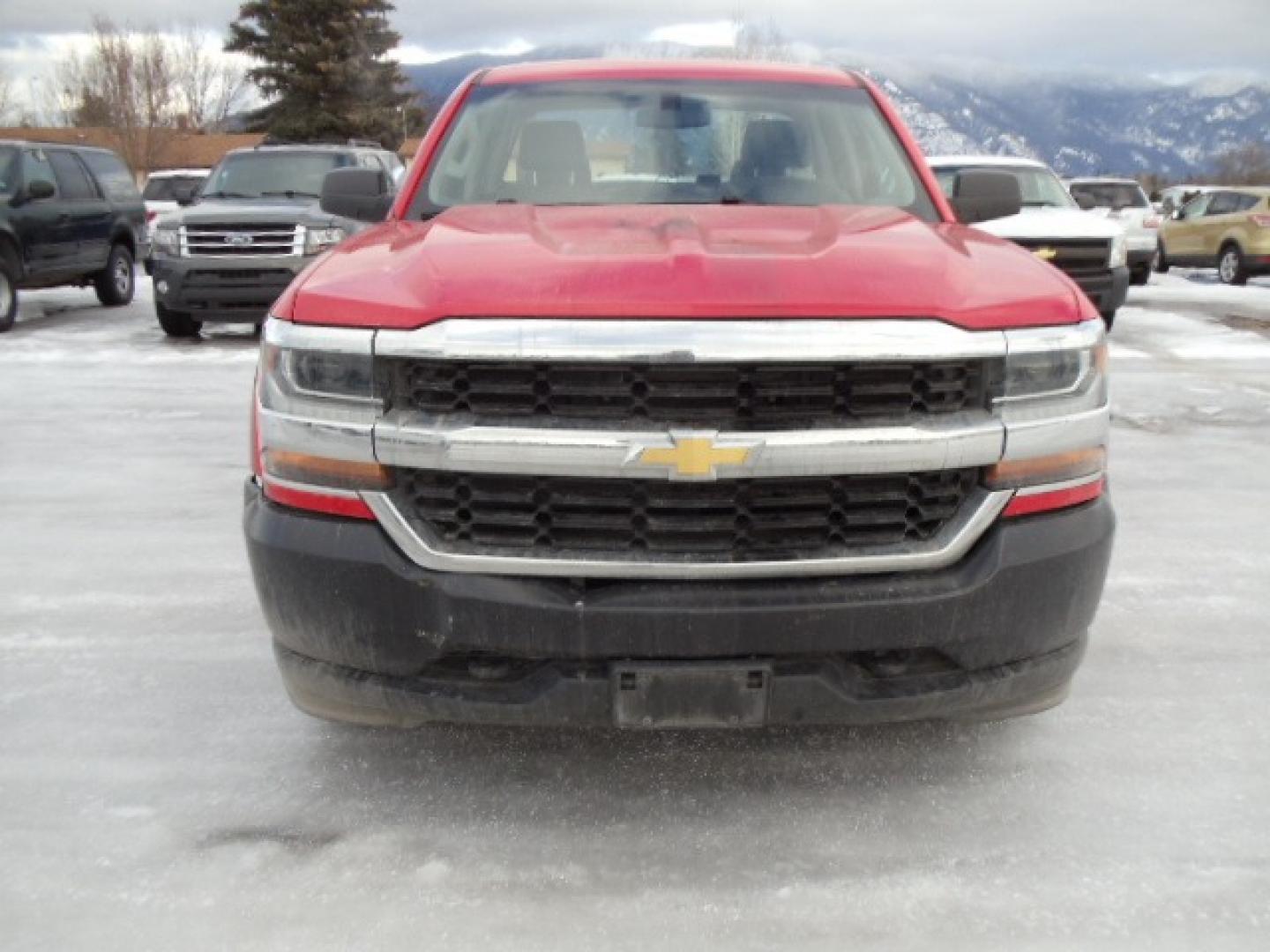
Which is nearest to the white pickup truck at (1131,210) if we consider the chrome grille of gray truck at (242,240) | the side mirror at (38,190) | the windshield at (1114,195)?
the windshield at (1114,195)

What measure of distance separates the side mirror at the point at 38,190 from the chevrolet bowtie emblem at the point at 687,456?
1252 centimetres

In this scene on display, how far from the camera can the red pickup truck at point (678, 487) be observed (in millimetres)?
2508

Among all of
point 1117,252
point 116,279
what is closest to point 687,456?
point 1117,252

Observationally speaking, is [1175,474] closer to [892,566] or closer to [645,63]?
[645,63]

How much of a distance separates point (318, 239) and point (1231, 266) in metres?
15.4

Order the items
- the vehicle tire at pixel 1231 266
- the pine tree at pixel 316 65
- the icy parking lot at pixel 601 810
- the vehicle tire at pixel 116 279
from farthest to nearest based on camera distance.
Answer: the pine tree at pixel 316 65
the vehicle tire at pixel 1231 266
the vehicle tire at pixel 116 279
the icy parking lot at pixel 601 810

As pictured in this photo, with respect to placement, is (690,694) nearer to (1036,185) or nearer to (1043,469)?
(1043,469)

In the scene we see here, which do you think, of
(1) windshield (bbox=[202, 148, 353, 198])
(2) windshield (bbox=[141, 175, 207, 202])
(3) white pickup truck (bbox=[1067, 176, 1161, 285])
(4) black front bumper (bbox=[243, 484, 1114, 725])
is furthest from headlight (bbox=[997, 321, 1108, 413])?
(2) windshield (bbox=[141, 175, 207, 202])

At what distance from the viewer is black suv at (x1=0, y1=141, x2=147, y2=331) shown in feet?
41.8

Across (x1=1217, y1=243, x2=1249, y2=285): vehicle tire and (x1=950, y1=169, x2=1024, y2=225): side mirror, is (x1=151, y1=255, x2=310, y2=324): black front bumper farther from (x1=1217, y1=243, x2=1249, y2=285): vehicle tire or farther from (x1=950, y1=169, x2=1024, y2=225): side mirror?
(x1=1217, y1=243, x2=1249, y2=285): vehicle tire

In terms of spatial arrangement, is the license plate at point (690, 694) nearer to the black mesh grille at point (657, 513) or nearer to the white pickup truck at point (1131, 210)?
the black mesh grille at point (657, 513)

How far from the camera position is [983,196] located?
4.53 metres

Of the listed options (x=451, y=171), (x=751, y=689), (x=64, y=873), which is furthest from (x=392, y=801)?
(x=451, y=171)

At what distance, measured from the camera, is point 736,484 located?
2570 millimetres
